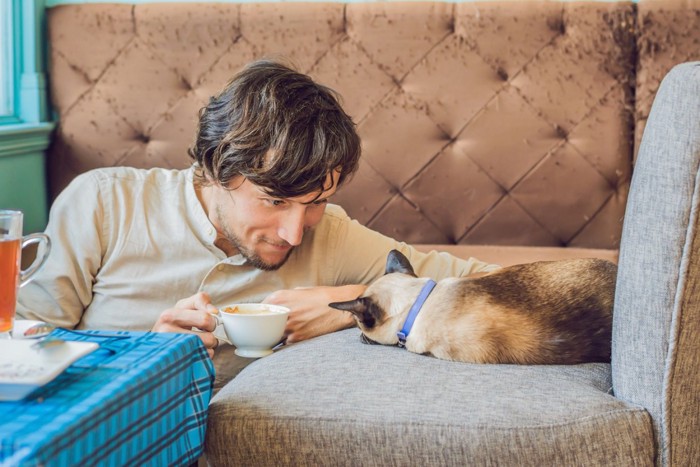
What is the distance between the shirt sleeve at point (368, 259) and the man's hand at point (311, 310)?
162mm

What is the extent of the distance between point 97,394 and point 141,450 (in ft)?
0.44

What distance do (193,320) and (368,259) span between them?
0.61m

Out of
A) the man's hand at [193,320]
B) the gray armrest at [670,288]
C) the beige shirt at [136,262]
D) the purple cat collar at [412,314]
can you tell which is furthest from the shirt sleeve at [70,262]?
the gray armrest at [670,288]

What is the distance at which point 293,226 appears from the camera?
169cm

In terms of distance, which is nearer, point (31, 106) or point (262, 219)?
point (262, 219)

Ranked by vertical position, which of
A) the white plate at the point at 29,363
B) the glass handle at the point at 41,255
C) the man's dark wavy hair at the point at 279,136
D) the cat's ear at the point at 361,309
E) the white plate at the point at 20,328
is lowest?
the cat's ear at the point at 361,309

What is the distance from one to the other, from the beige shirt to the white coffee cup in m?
0.31

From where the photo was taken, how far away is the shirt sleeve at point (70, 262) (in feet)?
5.83

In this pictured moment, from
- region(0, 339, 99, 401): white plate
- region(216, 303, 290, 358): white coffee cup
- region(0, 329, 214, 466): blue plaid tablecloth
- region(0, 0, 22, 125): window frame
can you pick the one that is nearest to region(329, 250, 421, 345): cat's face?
region(216, 303, 290, 358): white coffee cup

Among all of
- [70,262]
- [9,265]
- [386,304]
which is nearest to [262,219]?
[386,304]

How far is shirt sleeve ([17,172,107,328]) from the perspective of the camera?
178 centimetres

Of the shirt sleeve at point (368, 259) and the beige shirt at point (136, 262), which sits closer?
the beige shirt at point (136, 262)

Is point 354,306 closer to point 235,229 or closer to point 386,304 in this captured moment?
point 386,304

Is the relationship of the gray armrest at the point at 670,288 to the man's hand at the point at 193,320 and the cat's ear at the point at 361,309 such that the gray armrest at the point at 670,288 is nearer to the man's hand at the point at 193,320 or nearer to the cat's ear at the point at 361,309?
the cat's ear at the point at 361,309
